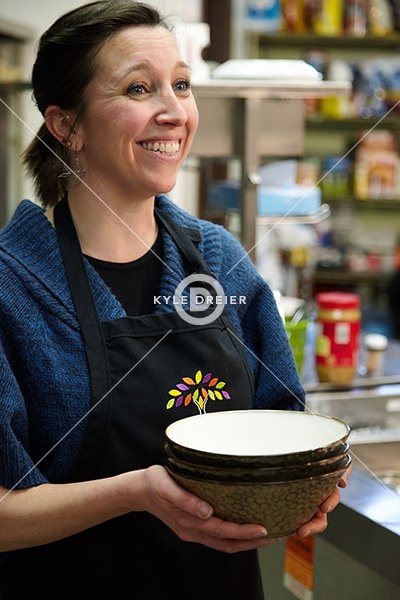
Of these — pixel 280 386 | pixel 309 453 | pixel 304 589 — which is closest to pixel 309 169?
pixel 304 589

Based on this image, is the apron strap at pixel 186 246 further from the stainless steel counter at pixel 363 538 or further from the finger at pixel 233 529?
the stainless steel counter at pixel 363 538

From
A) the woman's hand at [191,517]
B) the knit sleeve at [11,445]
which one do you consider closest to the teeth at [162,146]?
the knit sleeve at [11,445]

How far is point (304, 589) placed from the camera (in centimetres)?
197

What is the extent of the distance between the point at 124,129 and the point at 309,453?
52cm

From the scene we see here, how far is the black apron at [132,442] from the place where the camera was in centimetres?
134

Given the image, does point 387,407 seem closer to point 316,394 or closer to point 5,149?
point 316,394

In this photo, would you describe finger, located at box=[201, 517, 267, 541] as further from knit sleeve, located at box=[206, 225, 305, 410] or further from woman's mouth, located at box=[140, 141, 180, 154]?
woman's mouth, located at box=[140, 141, 180, 154]

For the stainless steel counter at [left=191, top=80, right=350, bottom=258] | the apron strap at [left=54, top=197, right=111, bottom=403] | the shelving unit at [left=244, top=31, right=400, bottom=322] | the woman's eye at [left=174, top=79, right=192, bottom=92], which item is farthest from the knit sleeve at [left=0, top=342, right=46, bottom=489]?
the shelving unit at [left=244, top=31, right=400, bottom=322]

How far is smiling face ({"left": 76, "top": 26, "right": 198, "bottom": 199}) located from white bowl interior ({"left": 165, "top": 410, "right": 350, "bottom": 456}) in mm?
324

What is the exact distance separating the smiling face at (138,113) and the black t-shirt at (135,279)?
100 millimetres

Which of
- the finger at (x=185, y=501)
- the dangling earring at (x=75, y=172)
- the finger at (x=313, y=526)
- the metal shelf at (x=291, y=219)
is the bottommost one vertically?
the metal shelf at (x=291, y=219)

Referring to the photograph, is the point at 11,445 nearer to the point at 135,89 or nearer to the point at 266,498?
the point at 266,498

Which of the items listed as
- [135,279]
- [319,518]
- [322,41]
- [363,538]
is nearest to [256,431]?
[319,518]

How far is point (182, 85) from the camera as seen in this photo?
1.41 meters
